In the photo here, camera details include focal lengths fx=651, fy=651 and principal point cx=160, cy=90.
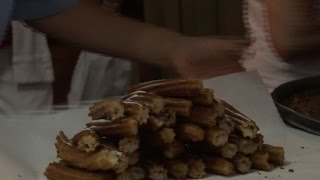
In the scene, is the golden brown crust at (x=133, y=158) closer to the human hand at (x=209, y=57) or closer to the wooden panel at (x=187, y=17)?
the human hand at (x=209, y=57)

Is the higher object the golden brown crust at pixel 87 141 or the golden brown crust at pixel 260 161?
the golden brown crust at pixel 87 141

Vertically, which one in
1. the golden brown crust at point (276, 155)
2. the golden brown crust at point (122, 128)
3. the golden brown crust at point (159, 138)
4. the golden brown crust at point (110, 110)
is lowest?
the golden brown crust at point (276, 155)

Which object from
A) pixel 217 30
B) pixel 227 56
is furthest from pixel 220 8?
pixel 227 56

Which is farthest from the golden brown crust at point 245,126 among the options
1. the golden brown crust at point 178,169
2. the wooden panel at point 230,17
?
the wooden panel at point 230,17

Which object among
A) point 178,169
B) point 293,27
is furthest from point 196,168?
point 293,27

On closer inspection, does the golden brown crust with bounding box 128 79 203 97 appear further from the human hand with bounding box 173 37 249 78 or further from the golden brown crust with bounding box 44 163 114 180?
the golden brown crust with bounding box 44 163 114 180

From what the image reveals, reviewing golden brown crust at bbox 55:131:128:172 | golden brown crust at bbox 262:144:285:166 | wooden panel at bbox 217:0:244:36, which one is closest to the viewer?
A: golden brown crust at bbox 55:131:128:172

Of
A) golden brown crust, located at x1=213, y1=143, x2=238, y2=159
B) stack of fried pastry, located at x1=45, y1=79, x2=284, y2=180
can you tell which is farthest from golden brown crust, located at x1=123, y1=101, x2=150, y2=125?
golden brown crust, located at x1=213, y1=143, x2=238, y2=159
